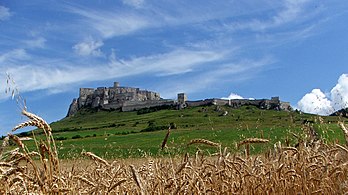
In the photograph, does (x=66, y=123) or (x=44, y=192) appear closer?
(x=44, y=192)

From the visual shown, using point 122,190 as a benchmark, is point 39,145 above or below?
above

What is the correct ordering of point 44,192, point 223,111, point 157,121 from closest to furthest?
point 44,192
point 157,121
point 223,111

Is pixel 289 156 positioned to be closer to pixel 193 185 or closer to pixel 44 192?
pixel 193 185

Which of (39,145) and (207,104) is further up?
(207,104)

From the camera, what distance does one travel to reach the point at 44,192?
3213 millimetres

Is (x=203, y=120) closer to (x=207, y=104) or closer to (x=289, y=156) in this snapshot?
(x=207, y=104)

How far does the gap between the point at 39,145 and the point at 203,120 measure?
451 ft

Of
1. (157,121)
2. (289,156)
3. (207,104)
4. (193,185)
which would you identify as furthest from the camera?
(207,104)

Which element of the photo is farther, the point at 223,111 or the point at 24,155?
the point at 223,111

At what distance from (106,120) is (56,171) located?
184 m

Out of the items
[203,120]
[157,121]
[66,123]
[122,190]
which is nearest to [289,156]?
[122,190]

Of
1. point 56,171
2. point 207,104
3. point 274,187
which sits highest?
point 207,104

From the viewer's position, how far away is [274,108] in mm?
173250

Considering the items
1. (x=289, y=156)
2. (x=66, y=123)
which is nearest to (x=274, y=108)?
(x=66, y=123)
